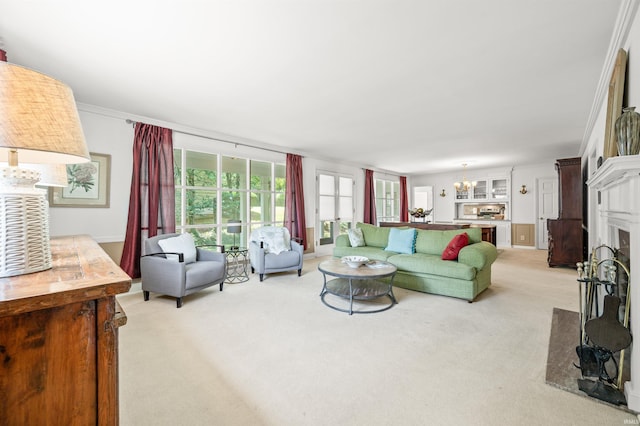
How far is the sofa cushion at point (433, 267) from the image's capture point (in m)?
3.38

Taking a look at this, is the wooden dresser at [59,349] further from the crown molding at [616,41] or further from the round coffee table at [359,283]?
the crown molding at [616,41]

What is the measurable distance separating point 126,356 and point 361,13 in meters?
3.04

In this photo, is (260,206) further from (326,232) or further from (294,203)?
(326,232)

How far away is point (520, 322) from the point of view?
2.79m

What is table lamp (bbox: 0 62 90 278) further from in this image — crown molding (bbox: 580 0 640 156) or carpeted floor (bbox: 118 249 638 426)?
crown molding (bbox: 580 0 640 156)

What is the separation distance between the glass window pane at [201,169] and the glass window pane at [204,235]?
0.75 m

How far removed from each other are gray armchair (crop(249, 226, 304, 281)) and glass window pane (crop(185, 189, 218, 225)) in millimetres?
824

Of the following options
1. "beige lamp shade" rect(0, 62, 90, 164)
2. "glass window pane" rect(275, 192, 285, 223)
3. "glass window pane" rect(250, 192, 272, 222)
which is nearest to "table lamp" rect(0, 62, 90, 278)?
"beige lamp shade" rect(0, 62, 90, 164)

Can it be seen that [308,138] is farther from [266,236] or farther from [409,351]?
[409,351]

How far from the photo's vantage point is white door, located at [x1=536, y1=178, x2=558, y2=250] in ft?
Answer: 24.9

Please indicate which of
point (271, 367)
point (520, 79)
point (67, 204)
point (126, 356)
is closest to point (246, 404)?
point (271, 367)

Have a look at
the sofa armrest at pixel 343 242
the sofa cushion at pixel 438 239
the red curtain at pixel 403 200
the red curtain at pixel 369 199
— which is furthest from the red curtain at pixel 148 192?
the red curtain at pixel 403 200

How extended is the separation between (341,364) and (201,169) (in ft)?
12.6

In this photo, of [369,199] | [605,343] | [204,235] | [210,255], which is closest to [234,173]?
[204,235]
